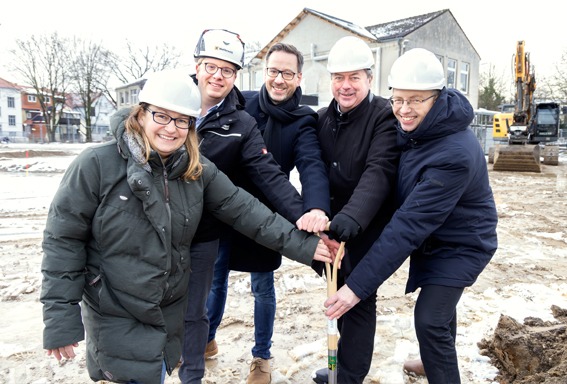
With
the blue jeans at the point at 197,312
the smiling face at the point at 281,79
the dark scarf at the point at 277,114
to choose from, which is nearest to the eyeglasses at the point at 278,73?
the smiling face at the point at 281,79

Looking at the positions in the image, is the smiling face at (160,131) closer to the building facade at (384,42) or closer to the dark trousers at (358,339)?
the dark trousers at (358,339)

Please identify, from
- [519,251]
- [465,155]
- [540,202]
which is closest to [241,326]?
[465,155]

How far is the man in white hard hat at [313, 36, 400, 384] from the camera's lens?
284 cm

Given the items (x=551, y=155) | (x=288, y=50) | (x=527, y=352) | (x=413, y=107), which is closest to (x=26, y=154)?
(x=288, y=50)

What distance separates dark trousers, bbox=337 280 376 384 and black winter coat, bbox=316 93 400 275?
0.26 metres

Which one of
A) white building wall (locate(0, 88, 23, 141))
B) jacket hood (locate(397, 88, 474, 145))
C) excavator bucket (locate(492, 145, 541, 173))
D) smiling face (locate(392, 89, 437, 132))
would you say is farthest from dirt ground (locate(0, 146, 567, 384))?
white building wall (locate(0, 88, 23, 141))

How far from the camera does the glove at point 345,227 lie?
2664mm

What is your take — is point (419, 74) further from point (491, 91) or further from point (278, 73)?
point (491, 91)

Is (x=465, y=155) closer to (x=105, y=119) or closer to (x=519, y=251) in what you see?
(x=519, y=251)

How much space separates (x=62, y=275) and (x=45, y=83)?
170 feet

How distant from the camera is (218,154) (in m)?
2.94

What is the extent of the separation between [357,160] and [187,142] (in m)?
1.06

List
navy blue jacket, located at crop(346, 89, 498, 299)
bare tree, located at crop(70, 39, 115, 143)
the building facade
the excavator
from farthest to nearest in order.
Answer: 1. bare tree, located at crop(70, 39, 115, 143)
2. the building facade
3. the excavator
4. navy blue jacket, located at crop(346, 89, 498, 299)

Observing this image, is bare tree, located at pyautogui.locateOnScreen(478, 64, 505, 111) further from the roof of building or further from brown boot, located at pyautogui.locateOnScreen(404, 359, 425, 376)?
brown boot, located at pyautogui.locateOnScreen(404, 359, 425, 376)
